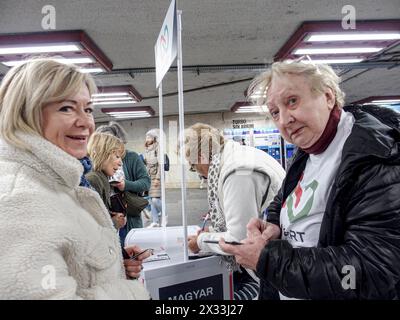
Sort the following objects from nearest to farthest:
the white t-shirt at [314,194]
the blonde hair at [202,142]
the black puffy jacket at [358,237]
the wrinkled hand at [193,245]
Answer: the black puffy jacket at [358,237] < the white t-shirt at [314,194] < the wrinkled hand at [193,245] < the blonde hair at [202,142]

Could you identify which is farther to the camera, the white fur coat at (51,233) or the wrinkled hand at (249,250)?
the wrinkled hand at (249,250)

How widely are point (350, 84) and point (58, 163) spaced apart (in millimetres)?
7368

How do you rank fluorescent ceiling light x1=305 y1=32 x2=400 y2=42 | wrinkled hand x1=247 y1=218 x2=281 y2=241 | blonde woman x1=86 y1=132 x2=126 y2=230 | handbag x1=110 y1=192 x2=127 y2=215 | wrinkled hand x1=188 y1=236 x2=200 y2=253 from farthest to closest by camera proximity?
fluorescent ceiling light x1=305 y1=32 x2=400 y2=42 < handbag x1=110 y1=192 x2=127 y2=215 < blonde woman x1=86 y1=132 x2=126 y2=230 < wrinkled hand x1=188 y1=236 x2=200 y2=253 < wrinkled hand x1=247 y1=218 x2=281 y2=241

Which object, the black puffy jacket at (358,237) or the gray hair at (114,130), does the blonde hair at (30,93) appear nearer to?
the black puffy jacket at (358,237)

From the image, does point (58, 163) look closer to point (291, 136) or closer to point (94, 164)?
point (291, 136)

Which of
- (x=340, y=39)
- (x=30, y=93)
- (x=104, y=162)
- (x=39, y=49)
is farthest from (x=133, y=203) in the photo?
(x=340, y=39)

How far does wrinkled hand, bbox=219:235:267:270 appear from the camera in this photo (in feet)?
2.97

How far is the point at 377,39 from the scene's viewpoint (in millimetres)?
3531

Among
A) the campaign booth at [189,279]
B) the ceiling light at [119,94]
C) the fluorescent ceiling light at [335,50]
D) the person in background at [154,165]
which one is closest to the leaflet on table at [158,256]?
the campaign booth at [189,279]

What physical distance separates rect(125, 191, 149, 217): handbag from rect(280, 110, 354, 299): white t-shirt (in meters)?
1.67

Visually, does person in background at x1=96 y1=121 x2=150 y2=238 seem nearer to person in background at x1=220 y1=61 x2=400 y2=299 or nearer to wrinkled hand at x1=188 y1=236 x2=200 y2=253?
wrinkled hand at x1=188 y1=236 x2=200 y2=253

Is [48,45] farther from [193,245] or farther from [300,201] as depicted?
[300,201]

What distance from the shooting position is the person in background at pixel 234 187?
1.36m

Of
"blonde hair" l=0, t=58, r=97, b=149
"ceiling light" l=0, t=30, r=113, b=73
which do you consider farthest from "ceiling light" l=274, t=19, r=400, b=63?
"blonde hair" l=0, t=58, r=97, b=149
